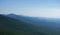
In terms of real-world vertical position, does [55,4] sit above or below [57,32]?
above

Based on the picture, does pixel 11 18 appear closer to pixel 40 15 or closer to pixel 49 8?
pixel 40 15

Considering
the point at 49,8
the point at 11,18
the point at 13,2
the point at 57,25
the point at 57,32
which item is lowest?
the point at 57,32

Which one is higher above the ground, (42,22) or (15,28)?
(42,22)

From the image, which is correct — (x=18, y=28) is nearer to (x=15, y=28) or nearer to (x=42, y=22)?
(x=15, y=28)

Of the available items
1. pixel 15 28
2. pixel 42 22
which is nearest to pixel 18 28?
pixel 15 28

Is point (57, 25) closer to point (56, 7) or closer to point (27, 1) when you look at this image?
point (56, 7)

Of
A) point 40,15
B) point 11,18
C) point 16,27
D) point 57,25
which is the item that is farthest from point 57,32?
point 11,18
